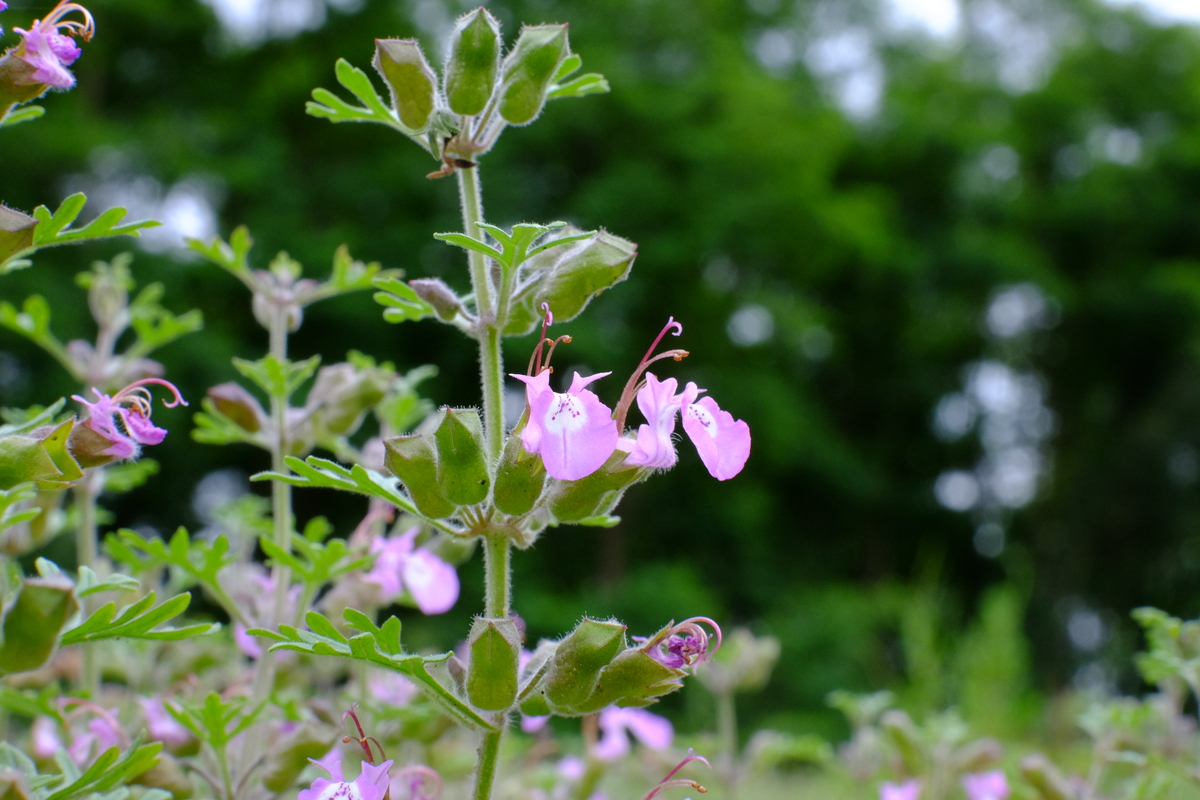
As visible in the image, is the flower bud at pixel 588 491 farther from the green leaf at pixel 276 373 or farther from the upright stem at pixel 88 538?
the upright stem at pixel 88 538

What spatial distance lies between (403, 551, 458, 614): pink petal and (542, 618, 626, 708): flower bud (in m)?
0.30

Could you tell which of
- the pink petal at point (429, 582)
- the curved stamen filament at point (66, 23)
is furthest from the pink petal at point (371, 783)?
the curved stamen filament at point (66, 23)

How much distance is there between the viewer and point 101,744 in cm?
92

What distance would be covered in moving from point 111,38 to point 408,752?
343 inches

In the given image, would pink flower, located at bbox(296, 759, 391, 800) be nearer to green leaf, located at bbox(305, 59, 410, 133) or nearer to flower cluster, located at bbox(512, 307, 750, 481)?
flower cluster, located at bbox(512, 307, 750, 481)

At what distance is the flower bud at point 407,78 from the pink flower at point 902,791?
0.94 m

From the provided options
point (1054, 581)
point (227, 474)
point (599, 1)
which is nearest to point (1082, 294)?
point (1054, 581)

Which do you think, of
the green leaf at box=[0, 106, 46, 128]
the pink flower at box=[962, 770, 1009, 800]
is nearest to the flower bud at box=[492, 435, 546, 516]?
the green leaf at box=[0, 106, 46, 128]

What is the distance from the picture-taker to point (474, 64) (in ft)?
2.37

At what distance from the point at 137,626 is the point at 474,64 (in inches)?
18.0

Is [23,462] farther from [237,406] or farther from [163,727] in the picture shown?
[163,727]

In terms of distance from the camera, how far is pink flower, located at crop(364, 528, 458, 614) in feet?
3.12

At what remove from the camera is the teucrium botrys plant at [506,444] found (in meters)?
0.64

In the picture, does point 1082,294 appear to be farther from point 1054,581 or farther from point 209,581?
point 209,581
